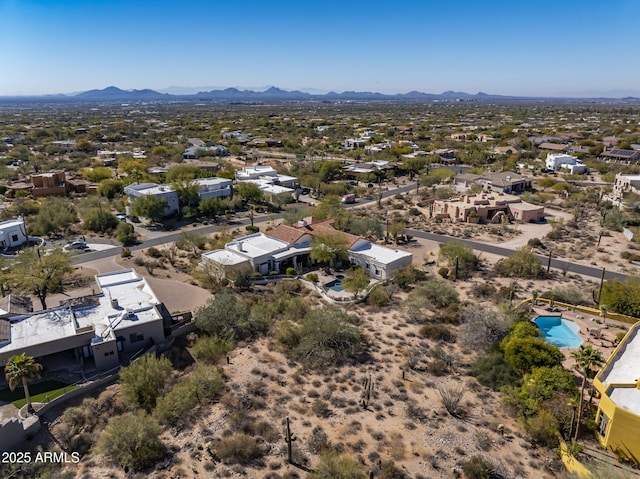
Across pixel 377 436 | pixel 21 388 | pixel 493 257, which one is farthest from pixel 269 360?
pixel 493 257

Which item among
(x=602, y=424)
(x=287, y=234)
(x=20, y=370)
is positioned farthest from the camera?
(x=287, y=234)

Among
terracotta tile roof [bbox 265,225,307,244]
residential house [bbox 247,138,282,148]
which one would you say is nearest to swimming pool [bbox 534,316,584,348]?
terracotta tile roof [bbox 265,225,307,244]

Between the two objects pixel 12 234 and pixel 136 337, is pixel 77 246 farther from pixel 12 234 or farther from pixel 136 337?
pixel 136 337

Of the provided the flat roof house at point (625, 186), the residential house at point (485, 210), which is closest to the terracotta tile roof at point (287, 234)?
the residential house at point (485, 210)

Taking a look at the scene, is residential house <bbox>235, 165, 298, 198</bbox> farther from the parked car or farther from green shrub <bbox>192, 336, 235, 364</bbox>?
green shrub <bbox>192, 336, 235, 364</bbox>

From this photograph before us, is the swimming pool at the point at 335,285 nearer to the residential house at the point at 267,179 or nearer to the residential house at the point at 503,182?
the residential house at the point at 267,179

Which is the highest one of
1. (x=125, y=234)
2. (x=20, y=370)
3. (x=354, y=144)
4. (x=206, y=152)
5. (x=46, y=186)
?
(x=354, y=144)

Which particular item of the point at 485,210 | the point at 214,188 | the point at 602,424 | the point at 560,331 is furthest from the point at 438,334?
the point at 214,188

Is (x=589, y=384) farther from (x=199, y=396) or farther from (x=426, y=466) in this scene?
(x=199, y=396)
